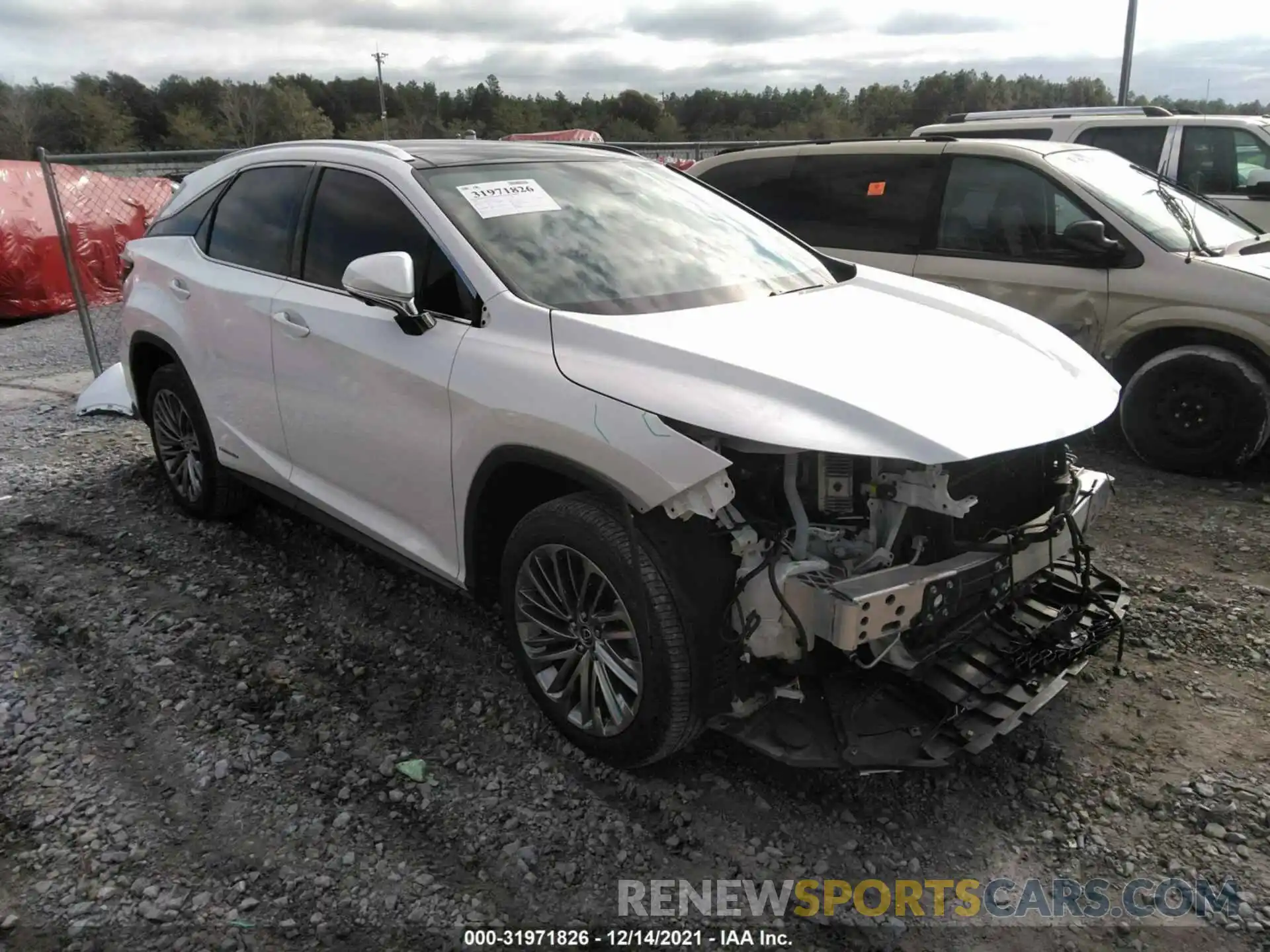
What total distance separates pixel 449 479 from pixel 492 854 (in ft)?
3.85

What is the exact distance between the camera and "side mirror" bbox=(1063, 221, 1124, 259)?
5391 mm

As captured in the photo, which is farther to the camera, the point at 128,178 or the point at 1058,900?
the point at 128,178

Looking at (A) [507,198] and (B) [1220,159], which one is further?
(B) [1220,159]

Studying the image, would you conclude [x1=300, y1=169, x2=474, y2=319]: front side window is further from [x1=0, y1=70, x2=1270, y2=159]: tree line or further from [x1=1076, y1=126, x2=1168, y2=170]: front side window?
[x1=0, y1=70, x2=1270, y2=159]: tree line

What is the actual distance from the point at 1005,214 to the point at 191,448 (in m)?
5.05

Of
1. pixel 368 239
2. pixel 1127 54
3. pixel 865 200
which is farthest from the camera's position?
pixel 1127 54

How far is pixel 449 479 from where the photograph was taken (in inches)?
121

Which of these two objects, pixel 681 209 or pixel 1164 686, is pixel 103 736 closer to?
pixel 681 209

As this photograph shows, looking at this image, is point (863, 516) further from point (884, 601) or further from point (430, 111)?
point (430, 111)

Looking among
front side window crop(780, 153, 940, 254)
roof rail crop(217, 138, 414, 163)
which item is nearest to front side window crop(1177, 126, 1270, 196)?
front side window crop(780, 153, 940, 254)

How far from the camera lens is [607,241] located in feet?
10.8

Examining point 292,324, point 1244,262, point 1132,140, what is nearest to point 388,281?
point 292,324

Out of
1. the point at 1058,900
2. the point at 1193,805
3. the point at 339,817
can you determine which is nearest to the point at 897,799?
the point at 1058,900

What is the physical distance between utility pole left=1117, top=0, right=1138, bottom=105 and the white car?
788 inches
